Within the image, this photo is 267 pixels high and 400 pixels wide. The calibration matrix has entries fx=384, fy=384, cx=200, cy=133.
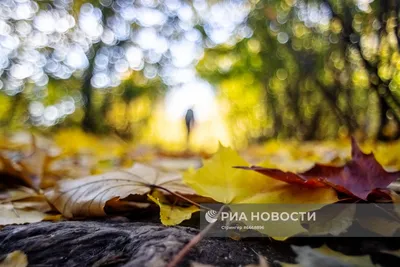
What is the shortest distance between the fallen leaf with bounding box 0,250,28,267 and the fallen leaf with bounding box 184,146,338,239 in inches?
10.2

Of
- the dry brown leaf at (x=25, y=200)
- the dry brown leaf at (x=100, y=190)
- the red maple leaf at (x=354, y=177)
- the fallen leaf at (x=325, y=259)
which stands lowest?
the fallen leaf at (x=325, y=259)

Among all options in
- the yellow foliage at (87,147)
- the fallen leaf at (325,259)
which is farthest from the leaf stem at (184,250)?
the yellow foliage at (87,147)

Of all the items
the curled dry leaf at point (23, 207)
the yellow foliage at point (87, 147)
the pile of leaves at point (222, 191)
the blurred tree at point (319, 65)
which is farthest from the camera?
the yellow foliage at point (87, 147)

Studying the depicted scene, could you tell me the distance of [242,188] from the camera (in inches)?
24.1

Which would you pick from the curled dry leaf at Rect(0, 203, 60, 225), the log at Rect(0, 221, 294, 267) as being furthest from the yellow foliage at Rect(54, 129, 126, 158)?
the log at Rect(0, 221, 294, 267)

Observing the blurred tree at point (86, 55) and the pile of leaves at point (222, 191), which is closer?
the pile of leaves at point (222, 191)

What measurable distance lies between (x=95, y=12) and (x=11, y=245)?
12.7 ft

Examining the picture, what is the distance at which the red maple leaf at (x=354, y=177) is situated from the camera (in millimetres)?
572

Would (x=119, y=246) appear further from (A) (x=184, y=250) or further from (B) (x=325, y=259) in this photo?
(B) (x=325, y=259)

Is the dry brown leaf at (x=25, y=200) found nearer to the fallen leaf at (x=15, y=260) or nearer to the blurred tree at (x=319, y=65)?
the fallen leaf at (x=15, y=260)

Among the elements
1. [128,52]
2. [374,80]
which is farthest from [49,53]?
[374,80]

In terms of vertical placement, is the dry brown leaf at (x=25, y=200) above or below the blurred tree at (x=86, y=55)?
below

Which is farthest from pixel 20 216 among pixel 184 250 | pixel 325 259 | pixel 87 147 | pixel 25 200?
pixel 87 147

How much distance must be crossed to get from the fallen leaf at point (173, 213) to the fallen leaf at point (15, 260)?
0.19 meters
